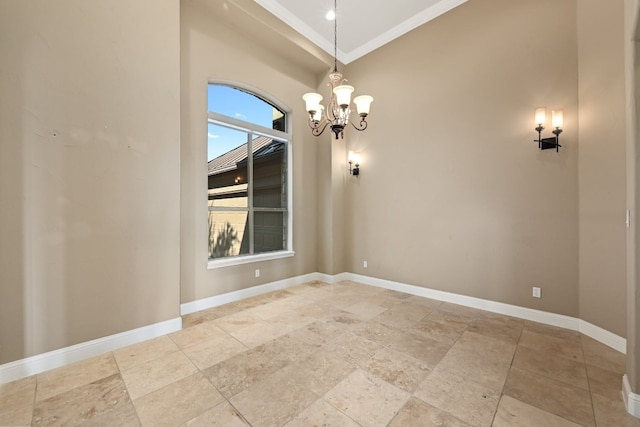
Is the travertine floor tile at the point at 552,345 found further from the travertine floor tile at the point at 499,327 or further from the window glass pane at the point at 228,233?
the window glass pane at the point at 228,233

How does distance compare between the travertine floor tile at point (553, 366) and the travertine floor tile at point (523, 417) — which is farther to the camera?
the travertine floor tile at point (553, 366)

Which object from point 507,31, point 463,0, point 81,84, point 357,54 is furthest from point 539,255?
point 81,84

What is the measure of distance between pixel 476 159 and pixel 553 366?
2463 mm

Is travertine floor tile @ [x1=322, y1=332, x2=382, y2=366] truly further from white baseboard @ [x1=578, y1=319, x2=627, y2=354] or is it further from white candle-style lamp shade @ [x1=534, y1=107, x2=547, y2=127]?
white candle-style lamp shade @ [x1=534, y1=107, x2=547, y2=127]

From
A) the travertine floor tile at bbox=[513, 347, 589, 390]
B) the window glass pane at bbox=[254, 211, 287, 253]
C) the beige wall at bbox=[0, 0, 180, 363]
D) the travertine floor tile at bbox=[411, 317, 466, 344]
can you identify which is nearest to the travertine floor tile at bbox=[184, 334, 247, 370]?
the beige wall at bbox=[0, 0, 180, 363]

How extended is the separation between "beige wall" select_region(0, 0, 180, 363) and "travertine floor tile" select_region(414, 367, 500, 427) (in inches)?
105

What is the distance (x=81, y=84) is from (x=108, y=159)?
69cm

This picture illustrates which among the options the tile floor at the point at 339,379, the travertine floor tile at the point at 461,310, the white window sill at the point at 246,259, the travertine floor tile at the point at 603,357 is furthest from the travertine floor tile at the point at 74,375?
the travertine floor tile at the point at 603,357

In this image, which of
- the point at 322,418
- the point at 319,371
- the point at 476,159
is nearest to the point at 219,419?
the point at 322,418

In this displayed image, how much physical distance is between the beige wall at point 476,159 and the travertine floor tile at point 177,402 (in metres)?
3.30

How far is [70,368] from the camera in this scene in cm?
221

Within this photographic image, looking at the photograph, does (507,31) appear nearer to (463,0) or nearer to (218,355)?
(463,0)

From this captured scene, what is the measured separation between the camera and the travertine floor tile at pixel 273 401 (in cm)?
164

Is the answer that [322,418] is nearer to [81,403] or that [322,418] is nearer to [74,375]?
[81,403]
